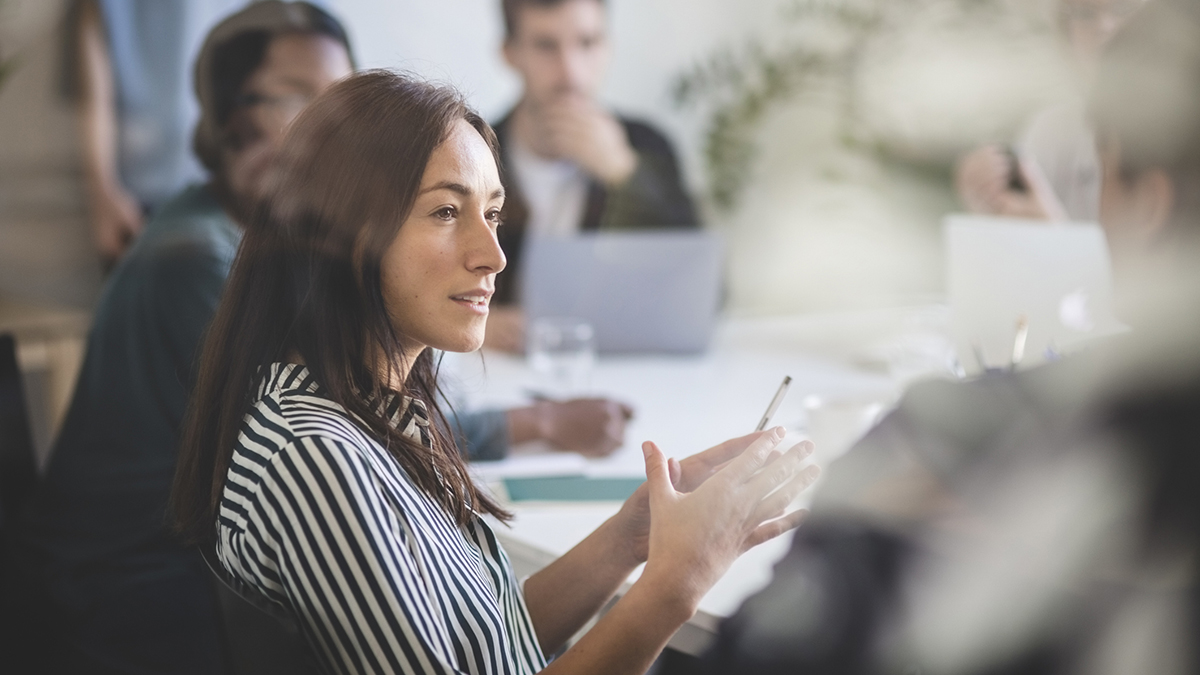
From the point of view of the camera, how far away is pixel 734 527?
73 cm

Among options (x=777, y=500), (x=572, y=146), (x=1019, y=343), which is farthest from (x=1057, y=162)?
(x=777, y=500)

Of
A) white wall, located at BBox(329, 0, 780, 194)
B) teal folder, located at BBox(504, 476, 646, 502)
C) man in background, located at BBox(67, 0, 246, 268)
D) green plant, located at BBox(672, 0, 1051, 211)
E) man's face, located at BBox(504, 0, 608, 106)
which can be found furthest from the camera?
green plant, located at BBox(672, 0, 1051, 211)

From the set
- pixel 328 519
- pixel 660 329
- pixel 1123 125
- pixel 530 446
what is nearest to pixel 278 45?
pixel 530 446

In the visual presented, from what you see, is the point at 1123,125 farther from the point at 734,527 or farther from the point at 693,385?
the point at 693,385

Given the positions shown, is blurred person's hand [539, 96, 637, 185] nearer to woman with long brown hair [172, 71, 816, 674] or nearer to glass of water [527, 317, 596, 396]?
glass of water [527, 317, 596, 396]

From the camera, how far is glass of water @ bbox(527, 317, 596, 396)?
1736 millimetres

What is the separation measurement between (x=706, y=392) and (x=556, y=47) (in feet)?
5.03

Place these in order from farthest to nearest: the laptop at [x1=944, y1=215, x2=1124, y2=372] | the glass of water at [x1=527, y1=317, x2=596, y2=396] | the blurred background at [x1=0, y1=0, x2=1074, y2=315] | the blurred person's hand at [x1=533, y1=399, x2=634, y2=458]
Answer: the blurred background at [x1=0, y1=0, x2=1074, y2=315], the glass of water at [x1=527, y1=317, x2=596, y2=396], the laptop at [x1=944, y1=215, x2=1124, y2=372], the blurred person's hand at [x1=533, y1=399, x2=634, y2=458]

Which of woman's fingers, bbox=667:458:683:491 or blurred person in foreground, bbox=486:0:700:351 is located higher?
blurred person in foreground, bbox=486:0:700:351

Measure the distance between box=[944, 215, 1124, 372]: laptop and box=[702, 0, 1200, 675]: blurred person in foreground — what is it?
0.79 m

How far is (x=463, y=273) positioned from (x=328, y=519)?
0.77ft

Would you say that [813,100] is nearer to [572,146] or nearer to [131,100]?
[572,146]

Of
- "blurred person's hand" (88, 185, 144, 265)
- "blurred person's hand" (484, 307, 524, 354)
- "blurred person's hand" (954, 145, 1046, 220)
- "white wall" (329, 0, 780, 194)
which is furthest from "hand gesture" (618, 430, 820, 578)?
"white wall" (329, 0, 780, 194)

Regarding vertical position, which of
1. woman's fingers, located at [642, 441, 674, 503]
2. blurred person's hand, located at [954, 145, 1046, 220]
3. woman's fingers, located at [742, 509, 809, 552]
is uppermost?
blurred person's hand, located at [954, 145, 1046, 220]
